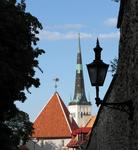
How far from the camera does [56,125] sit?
11838cm

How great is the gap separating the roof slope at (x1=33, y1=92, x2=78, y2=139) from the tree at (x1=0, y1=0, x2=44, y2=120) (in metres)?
90.4

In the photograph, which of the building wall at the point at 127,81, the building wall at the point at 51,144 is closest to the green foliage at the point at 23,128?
the building wall at the point at 127,81

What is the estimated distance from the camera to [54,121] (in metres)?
118

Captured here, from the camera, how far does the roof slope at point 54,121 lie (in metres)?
118

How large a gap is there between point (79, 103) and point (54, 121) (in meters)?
39.3

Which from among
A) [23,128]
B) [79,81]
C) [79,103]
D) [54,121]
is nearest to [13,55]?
[23,128]

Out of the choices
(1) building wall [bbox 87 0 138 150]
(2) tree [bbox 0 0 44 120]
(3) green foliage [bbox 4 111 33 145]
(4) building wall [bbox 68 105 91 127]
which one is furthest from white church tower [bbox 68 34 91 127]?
(1) building wall [bbox 87 0 138 150]

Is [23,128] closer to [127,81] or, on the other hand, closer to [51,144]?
[127,81]

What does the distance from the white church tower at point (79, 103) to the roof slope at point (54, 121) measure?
106ft

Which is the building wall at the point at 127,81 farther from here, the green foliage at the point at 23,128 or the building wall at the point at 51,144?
the building wall at the point at 51,144

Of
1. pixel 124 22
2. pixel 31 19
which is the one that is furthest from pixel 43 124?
pixel 124 22

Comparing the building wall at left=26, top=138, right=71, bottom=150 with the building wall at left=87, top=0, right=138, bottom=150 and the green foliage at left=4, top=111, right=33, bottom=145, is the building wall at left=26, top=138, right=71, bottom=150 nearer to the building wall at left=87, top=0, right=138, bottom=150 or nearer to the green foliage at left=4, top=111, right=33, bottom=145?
the green foliage at left=4, top=111, right=33, bottom=145

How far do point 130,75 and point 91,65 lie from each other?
0.64 meters

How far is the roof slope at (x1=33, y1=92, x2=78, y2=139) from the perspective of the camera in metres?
118
